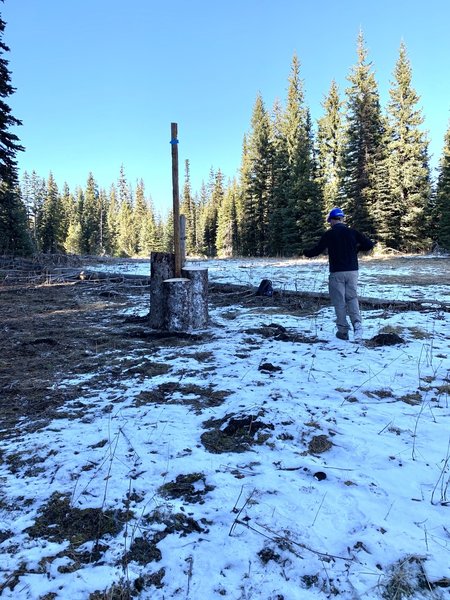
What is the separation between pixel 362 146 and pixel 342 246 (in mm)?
28245

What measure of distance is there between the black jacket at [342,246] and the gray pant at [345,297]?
5.2 inches

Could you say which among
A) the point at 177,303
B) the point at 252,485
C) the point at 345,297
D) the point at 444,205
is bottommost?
the point at 252,485

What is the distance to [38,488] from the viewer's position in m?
2.68

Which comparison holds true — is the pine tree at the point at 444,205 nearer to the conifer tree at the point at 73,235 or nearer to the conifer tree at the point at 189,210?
the conifer tree at the point at 189,210

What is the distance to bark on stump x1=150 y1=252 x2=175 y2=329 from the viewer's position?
7.29 m

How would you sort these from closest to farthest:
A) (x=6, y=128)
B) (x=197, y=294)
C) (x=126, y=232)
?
(x=197, y=294)
(x=6, y=128)
(x=126, y=232)

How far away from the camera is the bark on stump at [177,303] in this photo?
22.9 feet

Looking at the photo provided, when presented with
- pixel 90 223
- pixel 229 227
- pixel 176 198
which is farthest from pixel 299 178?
pixel 90 223

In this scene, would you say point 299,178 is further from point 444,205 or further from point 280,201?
point 444,205

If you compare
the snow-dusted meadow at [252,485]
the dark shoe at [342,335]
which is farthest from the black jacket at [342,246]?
the snow-dusted meadow at [252,485]

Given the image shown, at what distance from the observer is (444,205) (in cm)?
2956

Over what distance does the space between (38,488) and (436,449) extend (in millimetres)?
2958

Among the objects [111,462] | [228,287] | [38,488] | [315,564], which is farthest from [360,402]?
[228,287]

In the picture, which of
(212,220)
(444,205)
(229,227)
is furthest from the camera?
(212,220)
